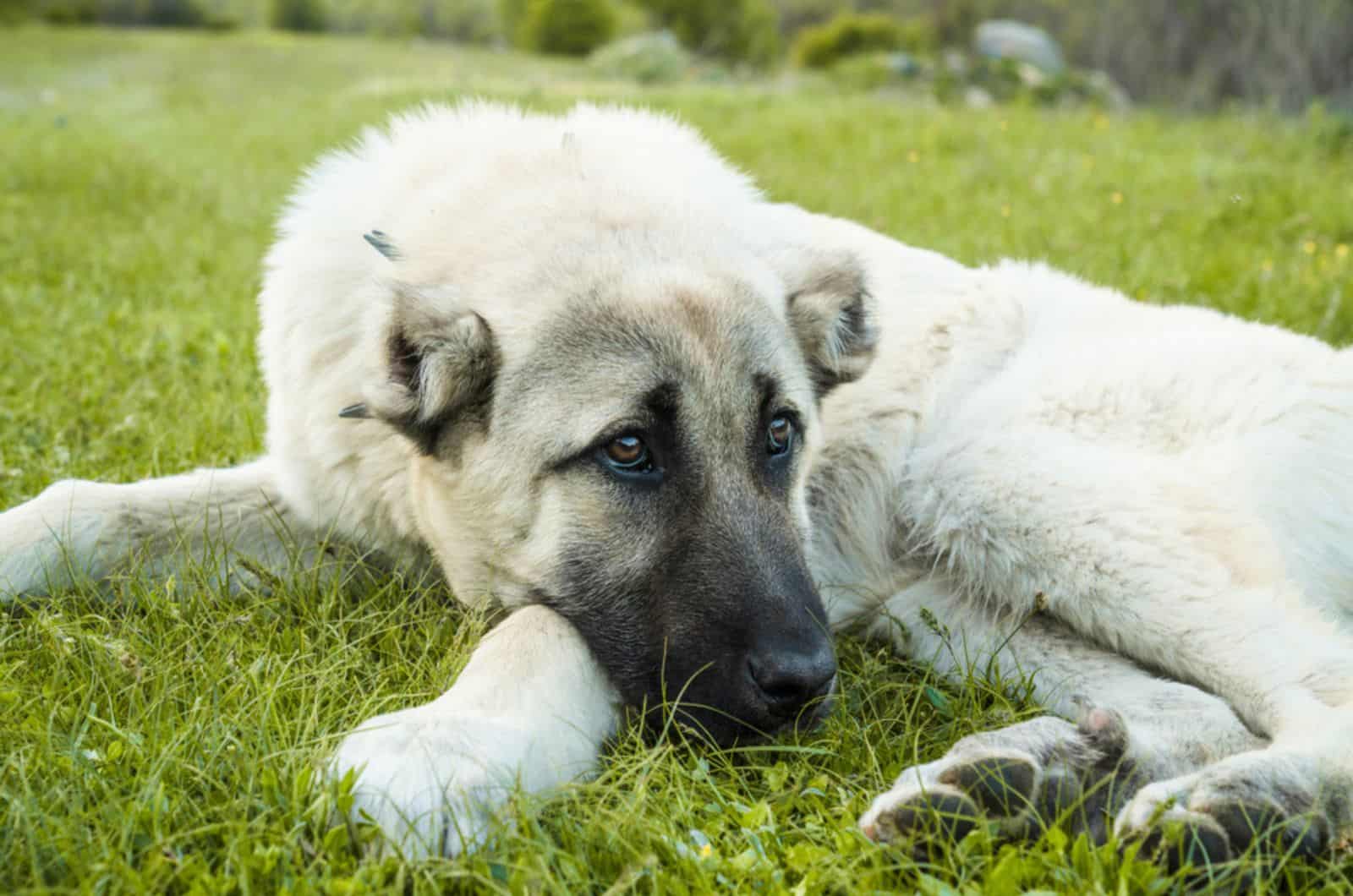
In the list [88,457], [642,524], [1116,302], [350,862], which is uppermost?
[1116,302]

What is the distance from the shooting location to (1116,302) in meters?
4.17

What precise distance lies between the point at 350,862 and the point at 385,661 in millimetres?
1011

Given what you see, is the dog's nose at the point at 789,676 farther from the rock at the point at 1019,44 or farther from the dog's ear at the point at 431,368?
the rock at the point at 1019,44

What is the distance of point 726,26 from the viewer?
40.2 m

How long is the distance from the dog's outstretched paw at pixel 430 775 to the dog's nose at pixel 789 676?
0.54m

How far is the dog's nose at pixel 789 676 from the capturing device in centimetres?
258

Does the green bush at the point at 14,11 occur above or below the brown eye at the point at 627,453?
below

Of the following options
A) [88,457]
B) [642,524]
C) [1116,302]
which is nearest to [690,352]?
[642,524]

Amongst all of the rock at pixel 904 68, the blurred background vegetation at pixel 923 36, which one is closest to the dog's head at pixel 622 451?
the blurred background vegetation at pixel 923 36

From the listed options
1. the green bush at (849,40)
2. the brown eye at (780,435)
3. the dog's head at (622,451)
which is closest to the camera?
the dog's head at (622,451)

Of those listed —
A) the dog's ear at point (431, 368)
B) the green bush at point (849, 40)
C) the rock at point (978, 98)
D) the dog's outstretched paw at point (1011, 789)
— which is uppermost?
the dog's ear at point (431, 368)

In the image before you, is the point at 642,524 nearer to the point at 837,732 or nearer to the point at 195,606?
the point at 837,732

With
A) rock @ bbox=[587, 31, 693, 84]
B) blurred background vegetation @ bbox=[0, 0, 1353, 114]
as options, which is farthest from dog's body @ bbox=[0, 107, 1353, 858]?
rock @ bbox=[587, 31, 693, 84]

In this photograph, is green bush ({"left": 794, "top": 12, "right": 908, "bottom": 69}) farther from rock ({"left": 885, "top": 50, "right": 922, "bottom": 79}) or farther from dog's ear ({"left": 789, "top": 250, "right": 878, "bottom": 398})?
dog's ear ({"left": 789, "top": 250, "right": 878, "bottom": 398})
